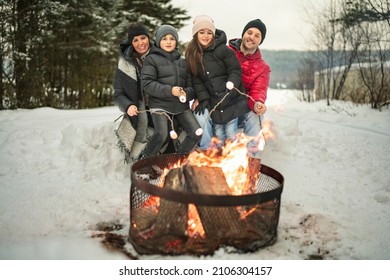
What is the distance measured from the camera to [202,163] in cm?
A: 327

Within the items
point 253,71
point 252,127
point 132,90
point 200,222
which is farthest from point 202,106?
point 200,222

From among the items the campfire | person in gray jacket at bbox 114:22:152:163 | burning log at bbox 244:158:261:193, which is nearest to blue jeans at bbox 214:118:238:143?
burning log at bbox 244:158:261:193

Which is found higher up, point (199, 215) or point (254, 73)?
point (254, 73)

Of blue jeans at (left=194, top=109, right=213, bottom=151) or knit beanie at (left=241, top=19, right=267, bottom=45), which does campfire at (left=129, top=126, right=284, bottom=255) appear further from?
knit beanie at (left=241, top=19, right=267, bottom=45)

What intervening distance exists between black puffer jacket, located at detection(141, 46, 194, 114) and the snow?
3.65 ft

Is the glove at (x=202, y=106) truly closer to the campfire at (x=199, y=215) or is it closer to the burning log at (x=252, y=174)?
the burning log at (x=252, y=174)

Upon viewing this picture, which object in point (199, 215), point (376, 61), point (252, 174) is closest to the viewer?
point (199, 215)

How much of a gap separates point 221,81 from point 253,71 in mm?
472

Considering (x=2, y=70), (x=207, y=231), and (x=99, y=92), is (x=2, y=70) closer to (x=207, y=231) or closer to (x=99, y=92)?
(x=99, y=92)

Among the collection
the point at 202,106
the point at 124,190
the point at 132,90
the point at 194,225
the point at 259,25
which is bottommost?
the point at 124,190

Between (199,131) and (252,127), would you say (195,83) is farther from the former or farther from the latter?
(252,127)

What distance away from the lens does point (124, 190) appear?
12.8 ft

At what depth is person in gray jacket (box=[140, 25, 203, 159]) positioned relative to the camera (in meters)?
3.72

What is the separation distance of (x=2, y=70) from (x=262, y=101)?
6.83 metres
